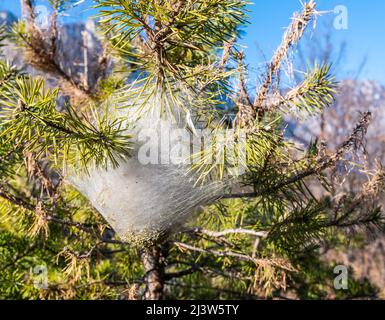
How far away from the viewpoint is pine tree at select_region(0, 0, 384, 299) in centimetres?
116

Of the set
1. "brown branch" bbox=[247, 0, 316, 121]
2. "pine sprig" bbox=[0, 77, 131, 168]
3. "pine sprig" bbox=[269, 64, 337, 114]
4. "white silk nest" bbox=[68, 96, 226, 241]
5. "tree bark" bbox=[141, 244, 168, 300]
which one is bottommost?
"tree bark" bbox=[141, 244, 168, 300]

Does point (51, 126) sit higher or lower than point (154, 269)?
higher

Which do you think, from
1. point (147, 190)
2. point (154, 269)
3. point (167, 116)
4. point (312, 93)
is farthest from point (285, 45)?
point (154, 269)

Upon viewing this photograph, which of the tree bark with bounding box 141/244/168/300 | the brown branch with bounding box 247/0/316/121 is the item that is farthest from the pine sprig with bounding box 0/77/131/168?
the tree bark with bounding box 141/244/168/300

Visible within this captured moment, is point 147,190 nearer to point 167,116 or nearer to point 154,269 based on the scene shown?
point 167,116

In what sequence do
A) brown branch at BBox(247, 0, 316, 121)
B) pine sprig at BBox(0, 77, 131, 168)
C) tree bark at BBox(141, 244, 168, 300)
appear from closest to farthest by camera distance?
pine sprig at BBox(0, 77, 131, 168) < brown branch at BBox(247, 0, 316, 121) < tree bark at BBox(141, 244, 168, 300)

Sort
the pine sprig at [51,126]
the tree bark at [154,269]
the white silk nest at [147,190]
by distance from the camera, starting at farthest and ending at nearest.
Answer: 1. the tree bark at [154,269]
2. the white silk nest at [147,190]
3. the pine sprig at [51,126]

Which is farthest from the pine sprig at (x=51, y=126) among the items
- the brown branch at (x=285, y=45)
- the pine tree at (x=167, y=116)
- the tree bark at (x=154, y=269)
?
the tree bark at (x=154, y=269)

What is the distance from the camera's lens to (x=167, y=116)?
136 cm

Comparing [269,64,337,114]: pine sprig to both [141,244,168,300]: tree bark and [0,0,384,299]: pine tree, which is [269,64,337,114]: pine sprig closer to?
[0,0,384,299]: pine tree

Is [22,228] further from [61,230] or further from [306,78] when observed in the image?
[306,78]

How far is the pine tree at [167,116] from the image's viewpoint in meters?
1.16

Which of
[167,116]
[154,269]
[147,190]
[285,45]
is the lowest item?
[154,269]

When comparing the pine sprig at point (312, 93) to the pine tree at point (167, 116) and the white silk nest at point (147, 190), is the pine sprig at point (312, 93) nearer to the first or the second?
the pine tree at point (167, 116)
